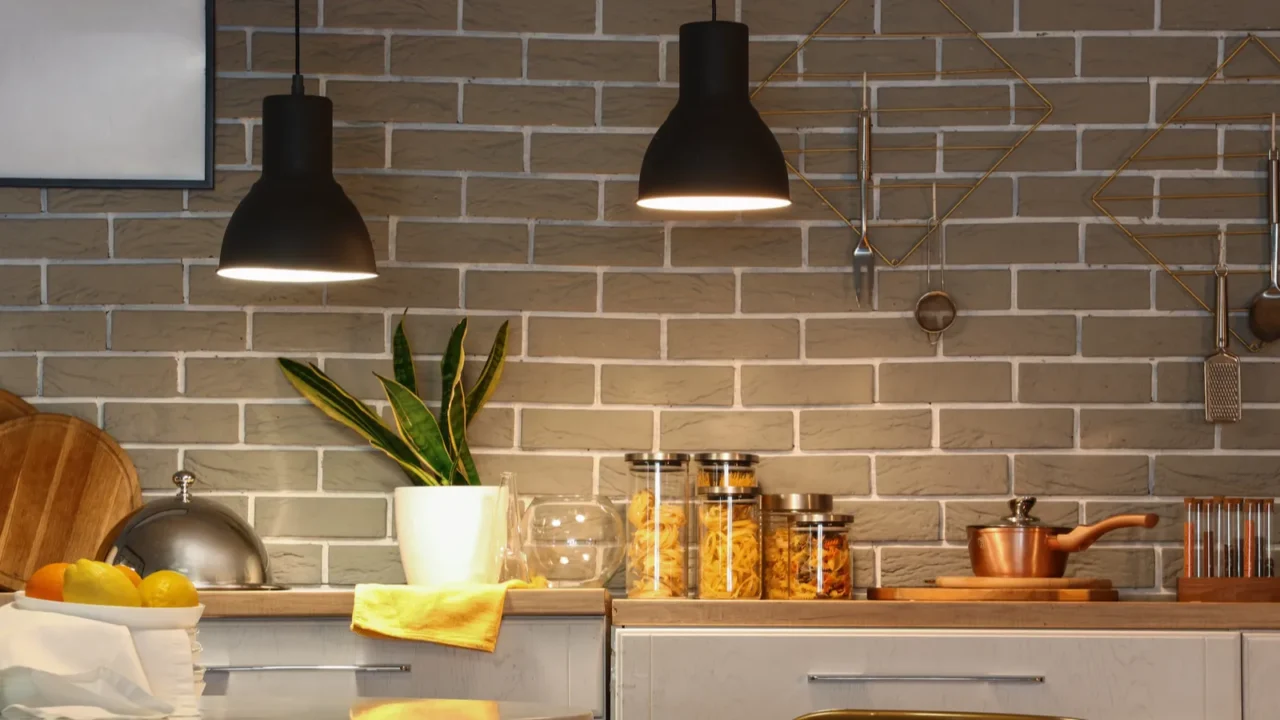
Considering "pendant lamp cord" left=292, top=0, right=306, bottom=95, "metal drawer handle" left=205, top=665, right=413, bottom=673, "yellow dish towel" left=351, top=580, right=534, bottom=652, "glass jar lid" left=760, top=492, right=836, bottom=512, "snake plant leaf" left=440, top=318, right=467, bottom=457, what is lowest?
"metal drawer handle" left=205, top=665, right=413, bottom=673

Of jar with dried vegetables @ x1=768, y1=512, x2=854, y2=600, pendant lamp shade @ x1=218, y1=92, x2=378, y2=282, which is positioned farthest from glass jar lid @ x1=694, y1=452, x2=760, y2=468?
pendant lamp shade @ x1=218, y1=92, x2=378, y2=282

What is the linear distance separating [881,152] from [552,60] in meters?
0.73

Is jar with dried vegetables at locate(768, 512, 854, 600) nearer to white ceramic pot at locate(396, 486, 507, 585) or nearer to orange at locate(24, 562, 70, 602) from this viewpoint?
white ceramic pot at locate(396, 486, 507, 585)

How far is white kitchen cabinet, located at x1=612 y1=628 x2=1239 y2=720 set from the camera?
254cm

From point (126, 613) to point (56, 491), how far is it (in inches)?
75.3

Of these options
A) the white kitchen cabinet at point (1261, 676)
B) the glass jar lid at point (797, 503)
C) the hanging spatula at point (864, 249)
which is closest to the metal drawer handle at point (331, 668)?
the glass jar lid at point (797, 503)

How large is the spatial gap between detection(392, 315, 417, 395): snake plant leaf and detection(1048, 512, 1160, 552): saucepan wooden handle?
128cm

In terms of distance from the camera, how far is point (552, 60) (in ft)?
10.5

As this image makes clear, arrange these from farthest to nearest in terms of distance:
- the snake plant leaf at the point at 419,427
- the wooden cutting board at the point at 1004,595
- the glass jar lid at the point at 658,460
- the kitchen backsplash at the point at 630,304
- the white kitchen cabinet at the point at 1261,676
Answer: the kitchen backsplash at the point at 630,304 < the snake plant leaf at the point at 419,427 < the glass jar lid at the point at 658,460 < the wooden cutting board at the point at 1004,595 < the white kitchen cabinet at the point at 1261,676

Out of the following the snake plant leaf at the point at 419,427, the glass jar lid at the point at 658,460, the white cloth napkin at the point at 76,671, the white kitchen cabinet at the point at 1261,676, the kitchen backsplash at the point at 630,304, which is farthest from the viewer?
the kitchen backsplash at the point at 630,304

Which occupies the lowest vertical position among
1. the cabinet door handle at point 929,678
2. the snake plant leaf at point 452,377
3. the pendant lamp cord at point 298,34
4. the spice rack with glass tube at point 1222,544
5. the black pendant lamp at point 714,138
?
the cabinet door handle at point 929,678

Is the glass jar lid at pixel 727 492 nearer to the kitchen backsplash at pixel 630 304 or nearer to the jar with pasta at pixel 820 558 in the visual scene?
the jar with pasta at pixel 820 558

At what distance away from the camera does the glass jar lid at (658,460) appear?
9.12 ft

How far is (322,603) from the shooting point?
257 centimetres
